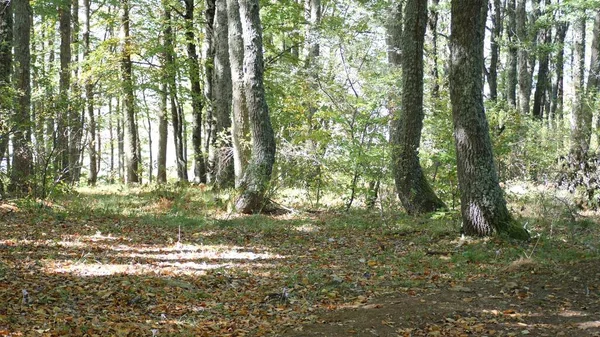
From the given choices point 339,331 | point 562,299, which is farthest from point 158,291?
point 562,299

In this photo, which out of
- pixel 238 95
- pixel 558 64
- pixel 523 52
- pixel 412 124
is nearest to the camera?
pixel 412 124

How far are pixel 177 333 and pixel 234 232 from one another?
533 cm

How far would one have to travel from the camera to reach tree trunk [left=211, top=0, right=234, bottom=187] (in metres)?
14.6

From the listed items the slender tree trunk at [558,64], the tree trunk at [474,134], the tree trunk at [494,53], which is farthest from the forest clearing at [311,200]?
the slender tree trunk at [558,64]

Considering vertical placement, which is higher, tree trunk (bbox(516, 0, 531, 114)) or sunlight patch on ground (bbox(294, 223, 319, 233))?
tree trunk (bbox(516, 0, 531, 114))

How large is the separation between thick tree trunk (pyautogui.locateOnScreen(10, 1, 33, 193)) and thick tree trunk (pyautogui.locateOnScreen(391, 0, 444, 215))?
27.1 ft

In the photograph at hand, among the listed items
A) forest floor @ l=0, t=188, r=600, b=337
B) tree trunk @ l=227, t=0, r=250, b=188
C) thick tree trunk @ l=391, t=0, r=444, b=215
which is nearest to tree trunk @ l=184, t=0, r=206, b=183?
tree trunk @ l=227, t=0, r=250, b=188

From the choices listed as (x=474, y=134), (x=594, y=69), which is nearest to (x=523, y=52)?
(x=594, y=69)

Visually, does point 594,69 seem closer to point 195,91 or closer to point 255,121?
point 255,121

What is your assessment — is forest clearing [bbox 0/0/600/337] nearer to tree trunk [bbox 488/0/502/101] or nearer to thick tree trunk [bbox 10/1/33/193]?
thick tree trunk [bbox 10/1/33/193]

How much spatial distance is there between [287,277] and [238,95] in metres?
6.82

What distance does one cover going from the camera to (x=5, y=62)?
1113 centimetres

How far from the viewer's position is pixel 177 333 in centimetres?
496

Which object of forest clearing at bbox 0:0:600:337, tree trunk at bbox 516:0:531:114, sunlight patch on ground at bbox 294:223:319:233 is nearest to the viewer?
forest clearing at bbox 0:0:600:337
